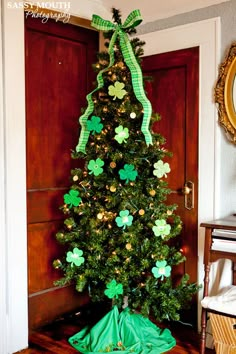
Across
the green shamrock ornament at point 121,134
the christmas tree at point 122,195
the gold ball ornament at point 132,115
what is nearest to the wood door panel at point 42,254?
the christmas tree at point 122,195

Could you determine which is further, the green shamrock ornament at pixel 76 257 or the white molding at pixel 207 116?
the white molding at pixel 207 116

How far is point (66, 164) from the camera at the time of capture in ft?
10.5

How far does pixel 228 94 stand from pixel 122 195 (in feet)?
3.20

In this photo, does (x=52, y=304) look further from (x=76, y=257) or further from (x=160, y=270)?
(x=160, y=270)

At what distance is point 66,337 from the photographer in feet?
9.17

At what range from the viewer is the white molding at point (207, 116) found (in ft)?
8.79

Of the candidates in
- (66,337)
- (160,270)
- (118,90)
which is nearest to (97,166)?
(118,90)

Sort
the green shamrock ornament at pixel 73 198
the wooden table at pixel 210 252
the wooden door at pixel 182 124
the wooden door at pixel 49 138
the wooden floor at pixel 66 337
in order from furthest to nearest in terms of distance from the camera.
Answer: the wooden door at pixel 49 138 → the wooden door at pixel 182 124 → the wooden floor at pixel 66 337 → the green shamrock ornament at pixel 73 198 → the wooden table at pixel 210 252

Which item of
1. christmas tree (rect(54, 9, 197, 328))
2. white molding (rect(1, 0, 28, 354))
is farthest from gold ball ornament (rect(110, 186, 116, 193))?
white molding (rect(1, 0, 28, 354))

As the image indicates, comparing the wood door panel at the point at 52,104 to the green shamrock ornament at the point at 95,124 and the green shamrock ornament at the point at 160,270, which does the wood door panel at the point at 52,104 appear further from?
the green shamrock ornament at the point at 160,270

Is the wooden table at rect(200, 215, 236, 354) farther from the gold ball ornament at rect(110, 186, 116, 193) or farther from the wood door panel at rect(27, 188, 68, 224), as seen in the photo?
the wood door panel at rect(27, 188, 68, 224)

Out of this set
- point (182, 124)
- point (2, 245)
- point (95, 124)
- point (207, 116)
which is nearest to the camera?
point (95, 124)

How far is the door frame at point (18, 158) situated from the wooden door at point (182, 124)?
0.21 feet

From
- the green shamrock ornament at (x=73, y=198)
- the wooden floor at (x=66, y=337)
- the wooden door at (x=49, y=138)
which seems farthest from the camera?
the wooden door at (x=49, y=138)
